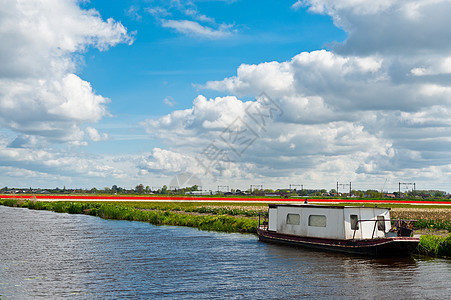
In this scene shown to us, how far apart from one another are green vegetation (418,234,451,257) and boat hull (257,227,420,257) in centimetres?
191

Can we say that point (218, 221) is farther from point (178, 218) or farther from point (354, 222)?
point (354, 222)

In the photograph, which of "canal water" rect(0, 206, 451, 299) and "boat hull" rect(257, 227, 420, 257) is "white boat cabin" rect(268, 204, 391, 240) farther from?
"canal water" rect(0, 206, 451, 299)

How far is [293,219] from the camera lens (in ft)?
121

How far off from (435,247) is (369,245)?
17.0 ft

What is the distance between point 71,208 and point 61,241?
47.8 meters

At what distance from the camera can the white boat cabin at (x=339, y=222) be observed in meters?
32.9

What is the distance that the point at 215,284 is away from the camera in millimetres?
22016

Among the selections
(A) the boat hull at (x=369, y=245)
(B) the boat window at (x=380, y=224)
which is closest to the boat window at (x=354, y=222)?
(A) the boat hull at (x=369, y=245)

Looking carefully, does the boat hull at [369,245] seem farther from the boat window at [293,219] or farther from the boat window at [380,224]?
the boat window at [380,224]

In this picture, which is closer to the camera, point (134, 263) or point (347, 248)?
point (134, 263)

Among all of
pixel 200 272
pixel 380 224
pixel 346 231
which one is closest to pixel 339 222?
pixel 346 231

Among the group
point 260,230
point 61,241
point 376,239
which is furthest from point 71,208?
point 376,239

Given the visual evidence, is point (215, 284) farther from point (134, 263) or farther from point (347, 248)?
point (347, 248)

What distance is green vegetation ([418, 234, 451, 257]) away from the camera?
30.9 metres
